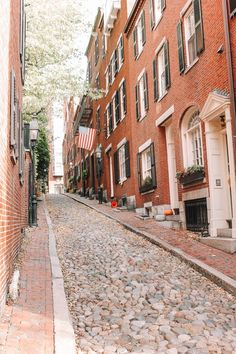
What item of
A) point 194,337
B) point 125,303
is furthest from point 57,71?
point 194,337

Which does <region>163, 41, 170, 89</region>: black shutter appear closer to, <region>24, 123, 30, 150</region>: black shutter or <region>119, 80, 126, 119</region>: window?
<region>24, 123, 30, 150</region>: black shutter

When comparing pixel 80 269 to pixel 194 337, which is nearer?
pixel 194 337

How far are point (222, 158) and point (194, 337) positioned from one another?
6.21 m

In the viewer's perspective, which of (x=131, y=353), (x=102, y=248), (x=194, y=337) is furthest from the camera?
(x=102, y=248)

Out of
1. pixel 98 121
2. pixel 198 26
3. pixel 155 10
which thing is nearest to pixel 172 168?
pixel 198 26

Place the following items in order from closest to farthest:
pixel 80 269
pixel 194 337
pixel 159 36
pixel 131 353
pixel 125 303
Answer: pixel 131 353
pixel 194 337
pixel 125 303
pixel 80 269
pixel 159 36

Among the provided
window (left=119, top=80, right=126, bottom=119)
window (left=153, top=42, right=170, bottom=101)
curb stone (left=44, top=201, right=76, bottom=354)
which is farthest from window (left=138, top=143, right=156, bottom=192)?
curb stone (left=44, top=201, right=76, bottom=354)

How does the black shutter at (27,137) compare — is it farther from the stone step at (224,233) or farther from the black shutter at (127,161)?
the black shutter at (127,161)

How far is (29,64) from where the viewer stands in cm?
1625

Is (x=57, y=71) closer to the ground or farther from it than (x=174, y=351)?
farther from it

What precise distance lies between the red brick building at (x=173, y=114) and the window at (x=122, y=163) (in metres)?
0.05

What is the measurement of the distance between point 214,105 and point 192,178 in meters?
2.27

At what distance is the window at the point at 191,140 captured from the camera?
37.4 feet

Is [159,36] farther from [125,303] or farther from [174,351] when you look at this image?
[174,351]
